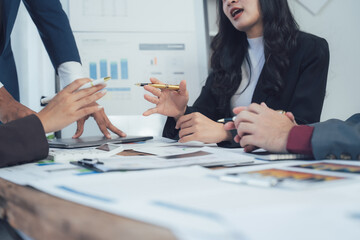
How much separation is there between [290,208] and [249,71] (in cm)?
139

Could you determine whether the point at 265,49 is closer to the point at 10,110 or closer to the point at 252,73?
the point at 252,73

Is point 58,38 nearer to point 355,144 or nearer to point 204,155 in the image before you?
point 204,155

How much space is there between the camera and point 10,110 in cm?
106

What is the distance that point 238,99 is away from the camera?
161cm

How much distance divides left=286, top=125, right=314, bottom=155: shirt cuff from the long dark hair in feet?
2.35

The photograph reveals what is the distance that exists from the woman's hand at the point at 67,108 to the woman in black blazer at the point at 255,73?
10.3 inches

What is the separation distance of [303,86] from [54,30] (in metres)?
1.12

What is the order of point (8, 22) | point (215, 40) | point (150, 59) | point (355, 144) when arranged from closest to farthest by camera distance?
point (355, 144) < point (8, 22) < point (215, 40) < point (150, 59)

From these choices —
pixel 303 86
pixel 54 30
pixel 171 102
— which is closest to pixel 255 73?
pixel 303 86

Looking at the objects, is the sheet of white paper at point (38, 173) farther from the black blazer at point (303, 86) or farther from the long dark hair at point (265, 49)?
the long dark hair at point (265, 49)

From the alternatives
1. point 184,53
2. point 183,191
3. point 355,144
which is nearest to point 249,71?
point 184,53

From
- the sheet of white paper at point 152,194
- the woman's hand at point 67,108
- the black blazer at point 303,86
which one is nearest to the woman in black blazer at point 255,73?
the black blazer at point 303,86

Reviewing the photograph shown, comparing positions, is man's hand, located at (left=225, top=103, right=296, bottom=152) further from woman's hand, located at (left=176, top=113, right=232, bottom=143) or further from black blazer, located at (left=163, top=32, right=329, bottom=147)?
black blazer, located at (left=163, top=32, right=329, bottom=147)

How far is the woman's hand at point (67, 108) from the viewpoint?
0.92 meters
